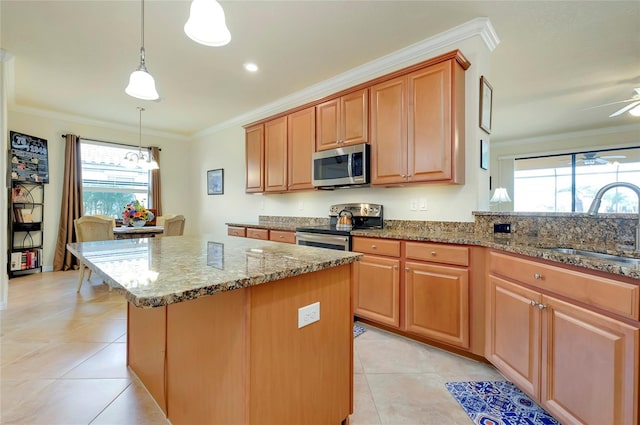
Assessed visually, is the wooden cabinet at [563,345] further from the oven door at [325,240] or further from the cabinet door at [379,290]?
the oven door at [325,240]

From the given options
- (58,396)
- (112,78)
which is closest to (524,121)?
(112,78)

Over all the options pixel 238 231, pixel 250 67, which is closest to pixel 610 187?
pixel 250 67

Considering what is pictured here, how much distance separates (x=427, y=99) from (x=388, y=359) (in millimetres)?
2079

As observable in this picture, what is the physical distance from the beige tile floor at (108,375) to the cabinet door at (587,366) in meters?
0.49

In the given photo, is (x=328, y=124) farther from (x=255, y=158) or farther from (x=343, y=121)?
(x=255, y=158)

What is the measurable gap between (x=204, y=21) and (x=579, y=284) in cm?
205

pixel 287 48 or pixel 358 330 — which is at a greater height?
pixel 287 48

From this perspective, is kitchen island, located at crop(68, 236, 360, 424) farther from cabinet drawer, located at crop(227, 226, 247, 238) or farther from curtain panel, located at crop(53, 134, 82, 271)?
curtain panel, located at crop(53, 134, 82, 271)

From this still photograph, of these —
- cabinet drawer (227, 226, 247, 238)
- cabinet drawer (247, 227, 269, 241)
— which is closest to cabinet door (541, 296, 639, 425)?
cabinet drawer (247, 227, 269, 241)

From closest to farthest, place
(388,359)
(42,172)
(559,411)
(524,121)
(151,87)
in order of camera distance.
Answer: (559,411) → (151,87) → (388,359) → (42,172) → (524,121)

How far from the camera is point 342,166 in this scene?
117 inches

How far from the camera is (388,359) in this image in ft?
6.84

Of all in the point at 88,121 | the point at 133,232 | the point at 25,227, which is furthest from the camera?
the point at 88,121

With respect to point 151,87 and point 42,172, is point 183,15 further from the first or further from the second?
point 42,172
